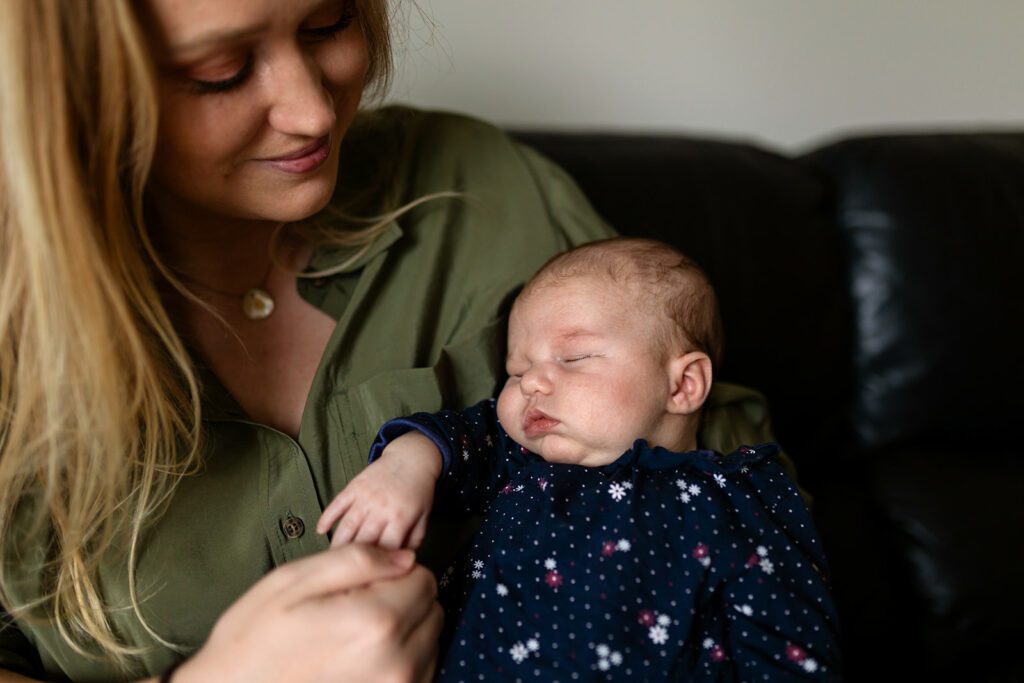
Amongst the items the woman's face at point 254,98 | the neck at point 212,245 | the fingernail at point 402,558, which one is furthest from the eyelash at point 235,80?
the fingernail at point 402,558

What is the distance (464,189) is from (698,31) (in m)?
1.08

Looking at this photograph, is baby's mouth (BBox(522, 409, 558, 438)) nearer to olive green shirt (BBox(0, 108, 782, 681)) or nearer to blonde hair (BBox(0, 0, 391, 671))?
olive green shirt (BBox(0, 108, 782, 681))

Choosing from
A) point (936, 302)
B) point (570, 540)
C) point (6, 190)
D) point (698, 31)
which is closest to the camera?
point (6, 190)

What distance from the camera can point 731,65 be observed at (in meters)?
2.36

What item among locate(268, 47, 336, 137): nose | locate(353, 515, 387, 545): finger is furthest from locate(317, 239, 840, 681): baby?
locate(268, 47, 336, 137): nose

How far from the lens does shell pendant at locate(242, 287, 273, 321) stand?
1338 millimetres

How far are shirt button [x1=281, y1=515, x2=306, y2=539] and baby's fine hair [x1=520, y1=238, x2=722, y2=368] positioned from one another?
40 centimetres

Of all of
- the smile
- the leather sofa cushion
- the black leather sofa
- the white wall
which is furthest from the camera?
the white wall

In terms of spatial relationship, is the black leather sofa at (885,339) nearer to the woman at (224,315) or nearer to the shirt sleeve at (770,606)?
the woman at (224,315)

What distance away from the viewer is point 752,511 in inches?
43.7

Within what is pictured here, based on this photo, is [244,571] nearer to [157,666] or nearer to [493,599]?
[157,666]

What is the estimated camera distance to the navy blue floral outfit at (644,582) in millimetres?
1046

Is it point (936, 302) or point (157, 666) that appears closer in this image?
point (157, 666)

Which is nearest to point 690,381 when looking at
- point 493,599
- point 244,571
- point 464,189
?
point 493,599
